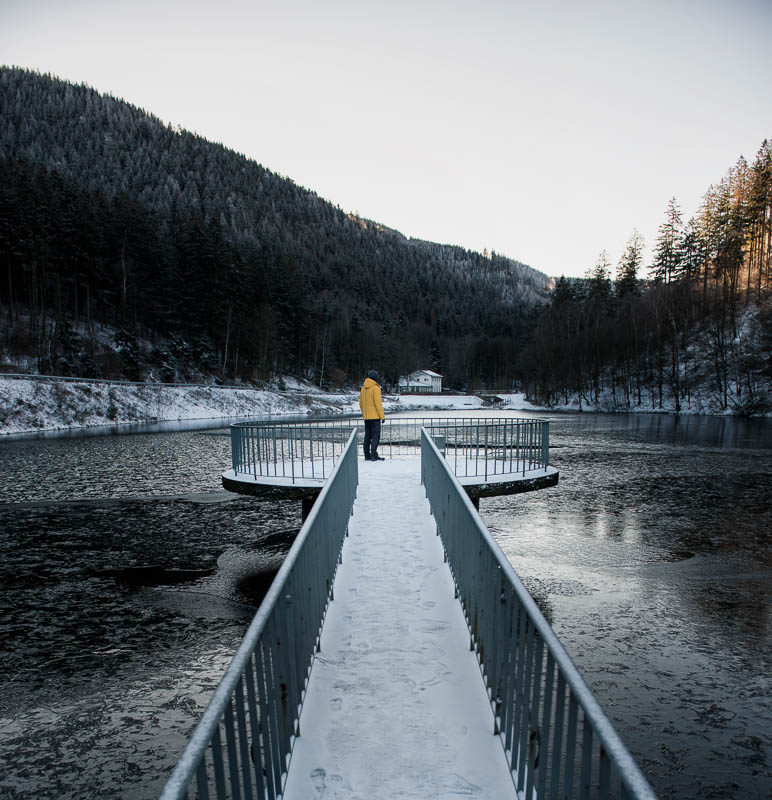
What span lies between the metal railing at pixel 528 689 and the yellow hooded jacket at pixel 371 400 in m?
6.85

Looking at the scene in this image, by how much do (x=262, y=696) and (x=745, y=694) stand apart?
5618 mm

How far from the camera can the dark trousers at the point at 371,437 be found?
1315 centimetres

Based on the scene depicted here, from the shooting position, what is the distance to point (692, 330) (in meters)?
68.0

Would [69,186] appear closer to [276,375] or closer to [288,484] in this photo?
[276,375]

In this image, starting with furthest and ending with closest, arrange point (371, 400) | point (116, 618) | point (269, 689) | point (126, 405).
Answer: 1. point (126, 405)
2. point (371, 400)
3. point (116, 618)
4. point (269, 689)

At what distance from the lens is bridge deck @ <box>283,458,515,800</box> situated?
116 inches

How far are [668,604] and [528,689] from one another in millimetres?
6294

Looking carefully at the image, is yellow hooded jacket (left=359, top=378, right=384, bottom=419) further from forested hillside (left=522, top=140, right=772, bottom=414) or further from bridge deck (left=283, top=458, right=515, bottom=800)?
forested hillside (left=522, top=140, right=772, bottom=414)

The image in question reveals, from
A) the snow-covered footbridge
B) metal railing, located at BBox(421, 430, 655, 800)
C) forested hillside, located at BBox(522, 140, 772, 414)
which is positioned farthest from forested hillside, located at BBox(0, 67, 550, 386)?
metal railing, located at BBox(421, 430, 655, 800)

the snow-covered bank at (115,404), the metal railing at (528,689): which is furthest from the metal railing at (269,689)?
the snow-covered bank at (115,404)

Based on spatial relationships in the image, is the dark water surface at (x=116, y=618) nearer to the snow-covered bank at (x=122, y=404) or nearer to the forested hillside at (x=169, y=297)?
the snow-covered bank at (x=122, y=404)

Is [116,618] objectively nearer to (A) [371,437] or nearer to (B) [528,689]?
(B) [528,689]

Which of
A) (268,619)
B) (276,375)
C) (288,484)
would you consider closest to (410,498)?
(288,484)

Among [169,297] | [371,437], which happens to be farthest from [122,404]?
[371,437]
